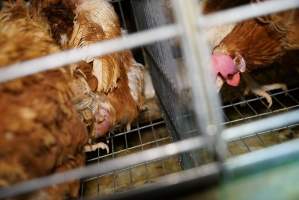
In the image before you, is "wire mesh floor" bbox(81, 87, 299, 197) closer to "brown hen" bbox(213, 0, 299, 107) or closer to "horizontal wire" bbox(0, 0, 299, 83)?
"brown hen" bbox(213, 0, 299, 107)

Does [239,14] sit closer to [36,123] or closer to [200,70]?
[200,70]

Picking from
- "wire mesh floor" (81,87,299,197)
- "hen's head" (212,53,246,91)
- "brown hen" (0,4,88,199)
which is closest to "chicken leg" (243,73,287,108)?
"wire mesh floor" (81,87,299,197)

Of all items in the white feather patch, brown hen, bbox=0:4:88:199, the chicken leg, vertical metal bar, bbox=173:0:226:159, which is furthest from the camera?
the chicken leg

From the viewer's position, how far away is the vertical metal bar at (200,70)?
2.76 feet

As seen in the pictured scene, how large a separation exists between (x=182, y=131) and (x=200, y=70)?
78 centimetres

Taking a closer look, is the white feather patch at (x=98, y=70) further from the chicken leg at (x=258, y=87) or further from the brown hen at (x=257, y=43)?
the chicken leg at (x=258, y=87)

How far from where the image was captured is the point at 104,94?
198 cm

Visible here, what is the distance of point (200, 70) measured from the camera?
87cm

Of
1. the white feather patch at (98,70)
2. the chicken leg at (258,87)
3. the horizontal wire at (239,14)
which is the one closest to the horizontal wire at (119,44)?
the horizontal wire at (239,14)

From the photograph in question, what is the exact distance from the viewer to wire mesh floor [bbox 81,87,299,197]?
1.98 metres

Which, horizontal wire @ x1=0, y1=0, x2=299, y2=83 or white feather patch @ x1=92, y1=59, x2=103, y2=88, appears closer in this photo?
horizontal wire @ x1=0, y1=0, x2=299, y2=83

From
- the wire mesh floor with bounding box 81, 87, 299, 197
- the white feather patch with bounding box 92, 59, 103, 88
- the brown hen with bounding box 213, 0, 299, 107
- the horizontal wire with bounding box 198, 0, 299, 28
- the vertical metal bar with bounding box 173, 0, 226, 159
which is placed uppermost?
the brown hen with bounding box 213, 0, 299, 107

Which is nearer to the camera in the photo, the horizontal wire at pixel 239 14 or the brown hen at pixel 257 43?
the horizontal wire at pixel 239 14

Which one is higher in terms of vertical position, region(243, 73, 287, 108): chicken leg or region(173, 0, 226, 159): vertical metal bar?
region(243, 73, 287, 108): chicken leg
